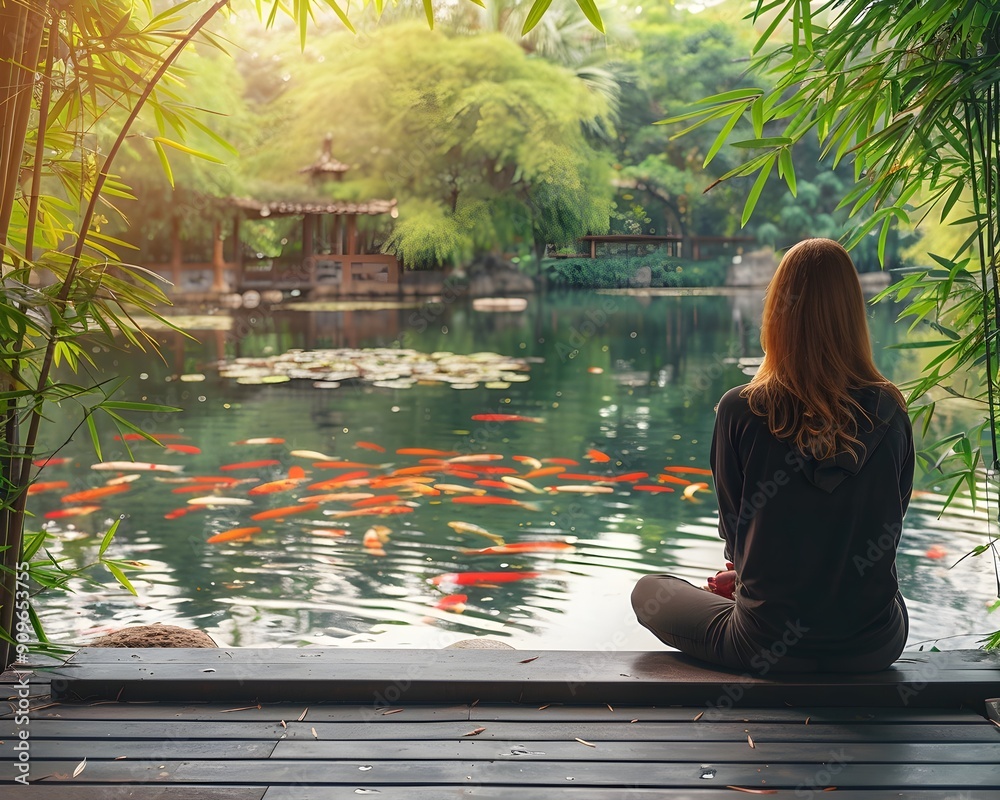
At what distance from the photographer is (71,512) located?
3783mm

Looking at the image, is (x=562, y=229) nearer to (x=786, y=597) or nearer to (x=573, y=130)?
(x=786, y=597)

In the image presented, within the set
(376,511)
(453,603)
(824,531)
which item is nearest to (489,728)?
(824,531)

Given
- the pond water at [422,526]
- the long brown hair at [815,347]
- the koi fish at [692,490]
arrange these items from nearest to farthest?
the long brown hair at [815,347], the pond water at [422,526], the koi fish at [692,490]

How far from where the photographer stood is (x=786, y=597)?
4.00 feet

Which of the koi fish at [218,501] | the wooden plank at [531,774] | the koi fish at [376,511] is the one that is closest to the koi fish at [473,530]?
the koi fish at [376,511]

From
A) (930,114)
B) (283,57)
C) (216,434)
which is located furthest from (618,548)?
(283,57)

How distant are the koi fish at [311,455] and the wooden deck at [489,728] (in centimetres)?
333

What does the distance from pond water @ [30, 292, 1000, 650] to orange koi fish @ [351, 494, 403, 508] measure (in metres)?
0.05

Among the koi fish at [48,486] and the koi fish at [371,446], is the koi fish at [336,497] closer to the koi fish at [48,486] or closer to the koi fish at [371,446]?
the koi fish at [371,446]

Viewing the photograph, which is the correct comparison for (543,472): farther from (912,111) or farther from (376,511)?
(912,111)

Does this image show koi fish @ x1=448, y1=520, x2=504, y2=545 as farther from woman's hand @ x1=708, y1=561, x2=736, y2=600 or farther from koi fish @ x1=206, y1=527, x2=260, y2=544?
woman's hand @ x1=708, y1=561, x2=736, y2=600

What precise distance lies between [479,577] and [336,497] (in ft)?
3.64

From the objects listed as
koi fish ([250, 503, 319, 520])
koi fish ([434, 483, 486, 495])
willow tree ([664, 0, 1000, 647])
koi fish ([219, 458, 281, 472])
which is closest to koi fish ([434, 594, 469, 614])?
koi fish ([250, 503, 319, 520])

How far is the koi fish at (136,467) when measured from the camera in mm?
4520
